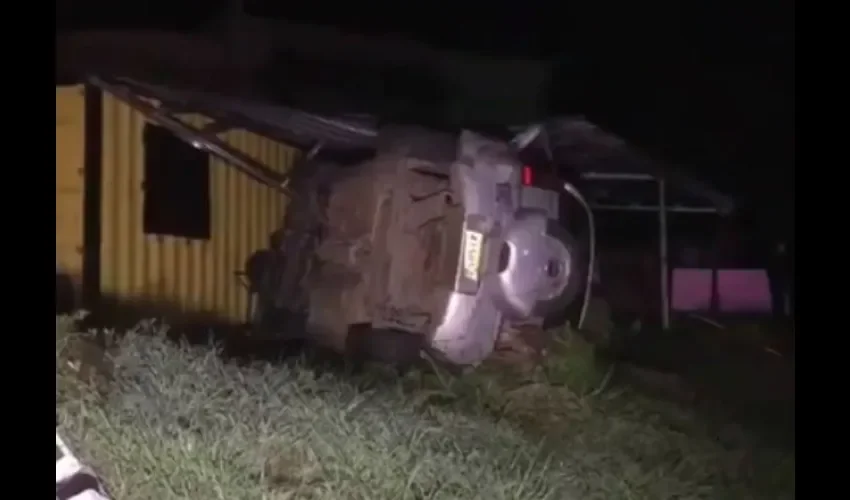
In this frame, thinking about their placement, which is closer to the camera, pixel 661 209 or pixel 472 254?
pixel 472 254

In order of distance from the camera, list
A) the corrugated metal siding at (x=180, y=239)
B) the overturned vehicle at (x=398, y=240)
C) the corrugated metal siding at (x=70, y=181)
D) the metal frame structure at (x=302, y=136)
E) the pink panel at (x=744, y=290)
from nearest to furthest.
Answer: the corrugated metal siding at (x=70, y=181) < the corrugated metal siding at (x=180, y=239) < the metal frame structure at (x=302, y=136) < the overturned vehicle at (x=398, y=240) < the pink panel at (x=744, y=290)

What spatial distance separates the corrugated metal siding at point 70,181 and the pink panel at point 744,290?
1.63 m

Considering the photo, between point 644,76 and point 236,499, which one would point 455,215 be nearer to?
point 644,76

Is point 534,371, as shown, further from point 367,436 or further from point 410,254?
point 367,436

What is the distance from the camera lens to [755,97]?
7.35 feet

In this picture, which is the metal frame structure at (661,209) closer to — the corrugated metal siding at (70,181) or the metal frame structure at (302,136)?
the metal frame structure at (302,136)

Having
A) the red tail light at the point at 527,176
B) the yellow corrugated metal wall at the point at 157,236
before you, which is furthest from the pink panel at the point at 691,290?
the yellow corrugated metal wall at the point at 157,236

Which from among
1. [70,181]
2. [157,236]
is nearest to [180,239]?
[157,236]

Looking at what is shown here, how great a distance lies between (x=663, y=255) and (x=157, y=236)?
1.44m

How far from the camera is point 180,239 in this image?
1844 mm

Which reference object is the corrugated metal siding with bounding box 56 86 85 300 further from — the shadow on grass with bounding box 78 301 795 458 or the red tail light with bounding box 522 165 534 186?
the red tail light with bounding box 522 165 534 186

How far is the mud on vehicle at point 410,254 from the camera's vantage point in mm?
1979
